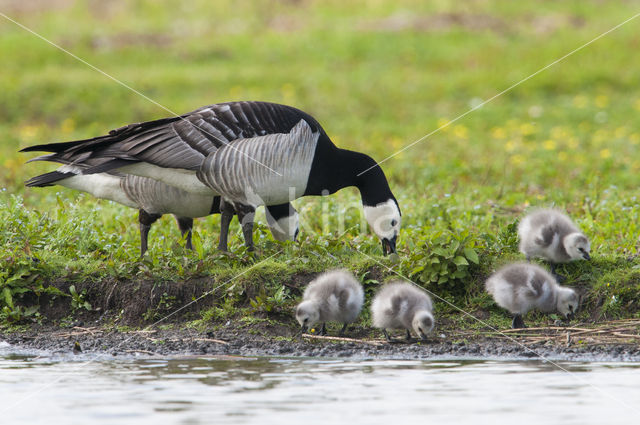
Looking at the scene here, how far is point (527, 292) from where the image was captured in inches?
278

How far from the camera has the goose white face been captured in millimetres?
7157

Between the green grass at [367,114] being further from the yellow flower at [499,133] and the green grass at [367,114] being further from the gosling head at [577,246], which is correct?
the gosling head at [577,246]

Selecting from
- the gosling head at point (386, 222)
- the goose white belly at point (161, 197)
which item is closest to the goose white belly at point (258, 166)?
the goose white belly at point (161, 197)

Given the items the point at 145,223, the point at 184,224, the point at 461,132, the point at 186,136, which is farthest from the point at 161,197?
the point at 461,132

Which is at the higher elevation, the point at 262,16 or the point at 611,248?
the point at 262,16

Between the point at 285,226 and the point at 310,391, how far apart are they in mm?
3473

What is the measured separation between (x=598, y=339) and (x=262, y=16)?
25.4 metres

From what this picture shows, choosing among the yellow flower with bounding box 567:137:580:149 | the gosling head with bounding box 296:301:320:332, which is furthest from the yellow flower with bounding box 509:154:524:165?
the gosling head with bounding box 296:301:320:332

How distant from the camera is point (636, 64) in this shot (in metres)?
23.3

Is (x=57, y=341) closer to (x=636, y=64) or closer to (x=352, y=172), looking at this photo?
(x=352, y=172)

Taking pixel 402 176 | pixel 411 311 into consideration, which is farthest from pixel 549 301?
pixel 402 176

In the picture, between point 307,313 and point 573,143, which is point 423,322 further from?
point 573,143

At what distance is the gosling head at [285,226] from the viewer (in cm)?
880

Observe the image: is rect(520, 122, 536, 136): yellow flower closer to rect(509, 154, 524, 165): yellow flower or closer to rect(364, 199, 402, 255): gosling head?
rect(509, 154, 524, 165): yellow flower
